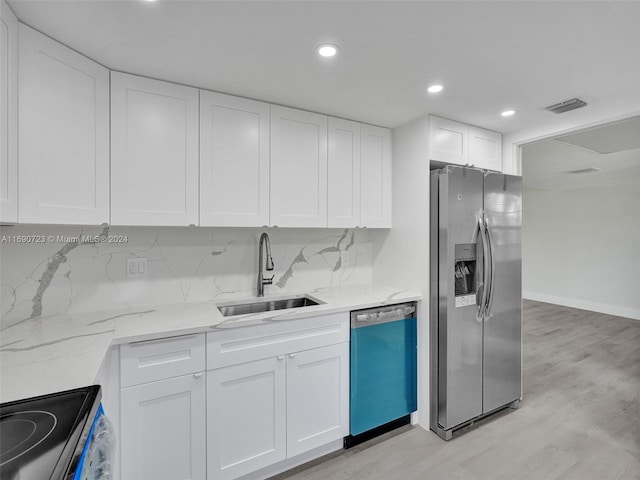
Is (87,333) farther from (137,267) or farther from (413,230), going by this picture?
(413,230)

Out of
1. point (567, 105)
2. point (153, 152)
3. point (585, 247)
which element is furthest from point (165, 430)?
point (585, 247)

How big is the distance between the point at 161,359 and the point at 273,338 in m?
0.59

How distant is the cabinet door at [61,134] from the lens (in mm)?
1370

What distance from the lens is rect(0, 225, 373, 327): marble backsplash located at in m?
1.73

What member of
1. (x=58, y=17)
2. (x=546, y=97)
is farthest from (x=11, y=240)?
(x=546, y=97)

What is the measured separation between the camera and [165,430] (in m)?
1.59

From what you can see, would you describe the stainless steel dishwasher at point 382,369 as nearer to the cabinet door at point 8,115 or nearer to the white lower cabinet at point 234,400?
the white lower cabinet at point 234,400

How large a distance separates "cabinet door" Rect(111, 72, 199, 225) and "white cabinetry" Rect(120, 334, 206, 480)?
729mm

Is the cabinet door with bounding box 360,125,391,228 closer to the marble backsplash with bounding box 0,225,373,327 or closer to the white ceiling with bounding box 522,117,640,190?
the marble backsplash with bounding box 0,225,373,327

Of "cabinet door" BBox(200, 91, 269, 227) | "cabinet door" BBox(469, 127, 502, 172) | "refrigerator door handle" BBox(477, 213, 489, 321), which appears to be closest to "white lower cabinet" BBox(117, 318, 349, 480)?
"cabinet door" BBox(200, 91, 269, 227)

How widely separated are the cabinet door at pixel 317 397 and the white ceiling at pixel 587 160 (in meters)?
2.56

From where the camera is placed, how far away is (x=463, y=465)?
6.51 ft

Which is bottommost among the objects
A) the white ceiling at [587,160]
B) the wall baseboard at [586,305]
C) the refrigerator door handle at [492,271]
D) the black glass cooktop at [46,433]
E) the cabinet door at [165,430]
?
the wall baseboard at [586,305]

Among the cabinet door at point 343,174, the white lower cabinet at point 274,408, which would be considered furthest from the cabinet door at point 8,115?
the cabinet door at point 343,174
